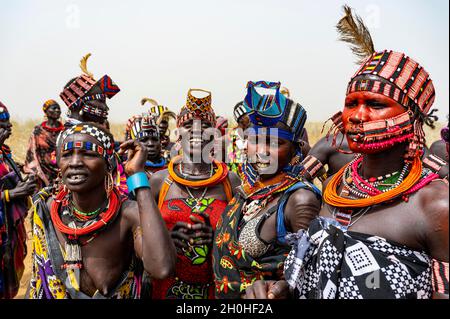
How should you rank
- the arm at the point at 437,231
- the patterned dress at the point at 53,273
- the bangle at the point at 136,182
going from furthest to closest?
the patterned dress at the point at 53,273
the bangle at the point at 136,182
the arm at the point at 437,231

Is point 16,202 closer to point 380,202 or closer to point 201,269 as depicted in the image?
point 201,269

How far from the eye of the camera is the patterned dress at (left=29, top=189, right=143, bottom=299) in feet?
9.76

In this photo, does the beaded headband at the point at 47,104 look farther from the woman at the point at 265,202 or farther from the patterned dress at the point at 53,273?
the woman at the point at 265,202

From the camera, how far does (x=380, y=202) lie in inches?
85.4

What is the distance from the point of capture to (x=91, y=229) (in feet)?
9.99

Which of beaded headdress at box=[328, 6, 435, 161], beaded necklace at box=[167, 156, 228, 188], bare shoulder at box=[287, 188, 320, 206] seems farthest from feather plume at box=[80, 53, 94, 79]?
beaded headdress at box=[328, 6, 435, 161]

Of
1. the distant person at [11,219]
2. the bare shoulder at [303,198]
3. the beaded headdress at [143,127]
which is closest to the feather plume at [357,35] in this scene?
the bare shoulder at [303,198]

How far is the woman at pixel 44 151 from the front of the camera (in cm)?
936

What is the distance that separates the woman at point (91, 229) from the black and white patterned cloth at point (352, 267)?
93 centimetres

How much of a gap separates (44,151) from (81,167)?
721cm
